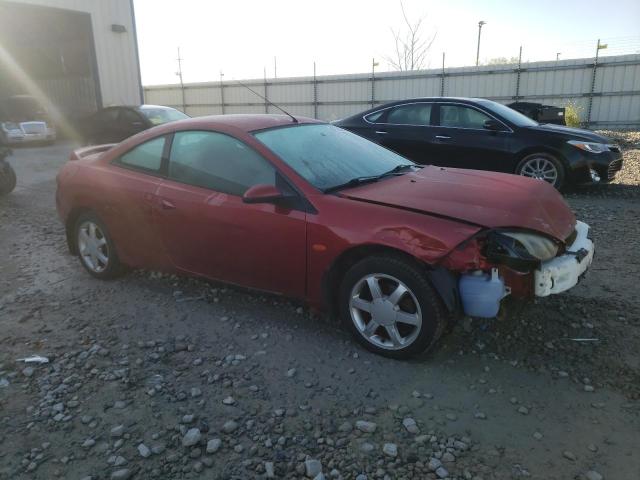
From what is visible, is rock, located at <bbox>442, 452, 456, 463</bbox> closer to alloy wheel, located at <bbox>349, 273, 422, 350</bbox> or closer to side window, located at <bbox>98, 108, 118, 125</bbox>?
alloy wheel, located at <bbox>349, 273, 422, 350</bbox>

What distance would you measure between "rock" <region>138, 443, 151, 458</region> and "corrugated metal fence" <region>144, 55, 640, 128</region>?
19.0 m

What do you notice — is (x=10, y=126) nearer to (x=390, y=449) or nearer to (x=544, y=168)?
(x=544, y=168)

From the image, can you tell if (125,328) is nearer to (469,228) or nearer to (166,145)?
(166,145)

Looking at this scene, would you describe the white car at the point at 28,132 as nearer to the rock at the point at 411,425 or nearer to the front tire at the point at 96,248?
the front tire at the point at 96,248

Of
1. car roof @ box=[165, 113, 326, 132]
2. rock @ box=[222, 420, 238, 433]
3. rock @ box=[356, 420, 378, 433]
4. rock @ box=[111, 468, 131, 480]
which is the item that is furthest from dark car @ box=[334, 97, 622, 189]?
rock @ box=[111, 468, 131, 480]

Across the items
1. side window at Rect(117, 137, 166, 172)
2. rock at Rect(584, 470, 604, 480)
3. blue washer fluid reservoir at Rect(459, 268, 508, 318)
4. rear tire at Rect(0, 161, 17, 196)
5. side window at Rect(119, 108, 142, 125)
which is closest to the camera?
rock at Rect(584, 470, 604, 480)

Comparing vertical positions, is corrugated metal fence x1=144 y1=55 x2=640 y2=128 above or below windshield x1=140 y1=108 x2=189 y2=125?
above

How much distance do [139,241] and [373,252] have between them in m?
2.07

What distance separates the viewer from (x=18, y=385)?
3.00m

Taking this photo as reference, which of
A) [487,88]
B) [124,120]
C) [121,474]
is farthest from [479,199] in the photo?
[487,88]

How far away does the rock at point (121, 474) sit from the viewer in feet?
7.37

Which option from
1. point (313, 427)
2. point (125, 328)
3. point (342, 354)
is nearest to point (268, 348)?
point (342, 354)

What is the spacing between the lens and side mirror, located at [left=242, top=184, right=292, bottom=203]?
10.4ft

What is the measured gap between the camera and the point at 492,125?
7.51m
